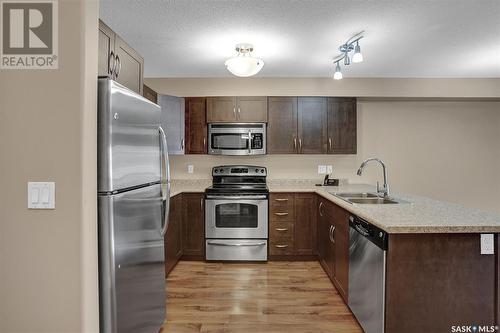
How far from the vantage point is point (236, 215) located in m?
3.79

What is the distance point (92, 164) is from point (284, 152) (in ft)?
9.89

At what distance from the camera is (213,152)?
4.10 meters

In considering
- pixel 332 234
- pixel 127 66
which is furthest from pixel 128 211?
pixel 332 234

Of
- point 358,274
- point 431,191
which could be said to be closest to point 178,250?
point 358,274

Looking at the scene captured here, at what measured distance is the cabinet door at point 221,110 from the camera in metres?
4.11

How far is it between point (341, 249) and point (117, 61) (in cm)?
229

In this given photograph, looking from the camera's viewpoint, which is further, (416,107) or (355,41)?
(416,107)

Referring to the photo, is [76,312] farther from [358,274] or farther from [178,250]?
[178,250]

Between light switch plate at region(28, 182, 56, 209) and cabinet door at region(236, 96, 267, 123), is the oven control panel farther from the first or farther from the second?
light switch plate at region(28, 182, 56, 209)

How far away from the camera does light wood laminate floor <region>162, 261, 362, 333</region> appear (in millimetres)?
2328

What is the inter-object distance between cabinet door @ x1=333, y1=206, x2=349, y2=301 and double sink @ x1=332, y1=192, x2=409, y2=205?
0.55 ft

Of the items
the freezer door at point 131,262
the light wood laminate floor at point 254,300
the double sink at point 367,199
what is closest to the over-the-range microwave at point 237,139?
the double sink at point 367,199

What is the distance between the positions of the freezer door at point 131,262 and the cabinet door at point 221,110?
2203 millimetres

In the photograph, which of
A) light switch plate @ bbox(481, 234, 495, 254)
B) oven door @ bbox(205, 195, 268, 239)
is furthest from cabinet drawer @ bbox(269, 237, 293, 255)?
light switch plate @ bbox(481, 234, 495, 254)
